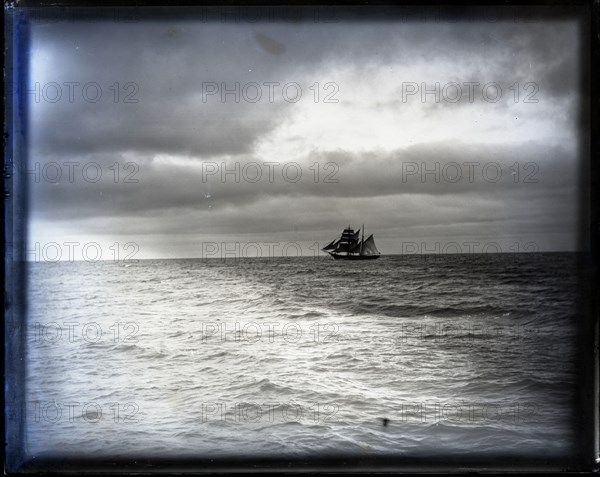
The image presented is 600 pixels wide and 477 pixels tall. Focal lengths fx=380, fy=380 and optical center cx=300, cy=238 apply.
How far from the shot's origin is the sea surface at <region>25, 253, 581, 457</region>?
2.15 m

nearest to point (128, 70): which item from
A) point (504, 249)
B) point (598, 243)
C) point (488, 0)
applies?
point (488, 0)

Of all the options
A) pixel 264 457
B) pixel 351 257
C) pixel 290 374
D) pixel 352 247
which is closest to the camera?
pixel 264 457

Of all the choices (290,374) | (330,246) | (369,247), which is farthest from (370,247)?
(290,374)

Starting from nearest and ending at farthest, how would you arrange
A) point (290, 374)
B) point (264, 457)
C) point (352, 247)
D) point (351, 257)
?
point (264, 457)
point (290, 374)
point (351, 257)
point (352, 247)

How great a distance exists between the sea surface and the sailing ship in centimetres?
8

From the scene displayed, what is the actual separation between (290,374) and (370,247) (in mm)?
891

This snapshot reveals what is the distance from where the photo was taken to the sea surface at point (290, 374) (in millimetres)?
2150

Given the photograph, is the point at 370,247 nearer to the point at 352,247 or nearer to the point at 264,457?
the point at 352,247

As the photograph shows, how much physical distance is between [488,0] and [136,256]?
101 inches

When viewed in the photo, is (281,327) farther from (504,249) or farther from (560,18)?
(560,18)

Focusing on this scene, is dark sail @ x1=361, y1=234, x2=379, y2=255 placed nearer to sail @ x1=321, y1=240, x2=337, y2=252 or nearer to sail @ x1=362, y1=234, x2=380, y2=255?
sail @ x1=362, y1=234, x2=380, y2=255

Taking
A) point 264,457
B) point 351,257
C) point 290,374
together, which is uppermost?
point 351,257

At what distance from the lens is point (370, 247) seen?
2316 mm

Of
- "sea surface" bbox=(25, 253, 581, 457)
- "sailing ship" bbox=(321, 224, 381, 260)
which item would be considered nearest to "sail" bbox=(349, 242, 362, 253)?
"sailing ship" bbox=(321, 224, 381, 260)
